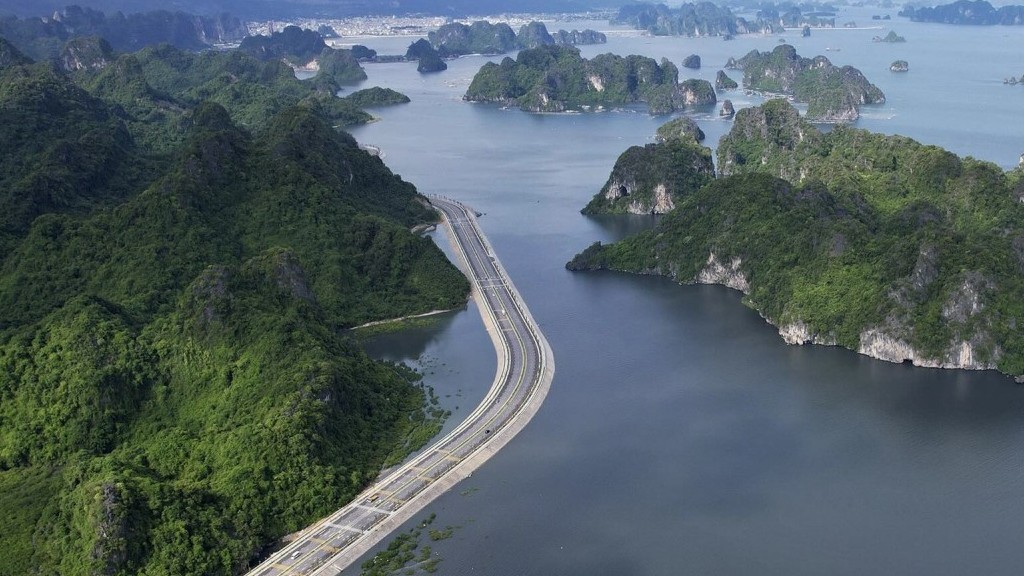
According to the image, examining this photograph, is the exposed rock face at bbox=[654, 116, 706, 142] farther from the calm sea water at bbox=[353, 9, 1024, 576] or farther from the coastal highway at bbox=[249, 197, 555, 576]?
the coastal highway at bbox=[249, 197, 555, 576]

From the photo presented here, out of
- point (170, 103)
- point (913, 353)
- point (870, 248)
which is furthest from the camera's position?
point (170, 103)

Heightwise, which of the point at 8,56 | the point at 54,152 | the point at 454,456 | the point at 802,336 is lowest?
the point at 454,456

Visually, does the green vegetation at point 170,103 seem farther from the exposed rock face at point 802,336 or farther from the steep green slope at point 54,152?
the exposed rock face at point 802,336

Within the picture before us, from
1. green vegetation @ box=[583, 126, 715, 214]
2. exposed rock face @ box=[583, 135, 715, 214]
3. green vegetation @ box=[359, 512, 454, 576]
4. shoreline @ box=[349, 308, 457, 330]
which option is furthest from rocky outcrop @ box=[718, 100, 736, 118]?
green vegetation @ box=[359, 512, 454, 576]

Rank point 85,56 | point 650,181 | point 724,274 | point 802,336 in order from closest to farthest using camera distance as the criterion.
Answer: point 802,336, point 724,274, point 650,181, point 85,56

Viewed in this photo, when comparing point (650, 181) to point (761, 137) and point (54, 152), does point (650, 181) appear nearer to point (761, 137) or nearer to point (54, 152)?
point (761, 137)

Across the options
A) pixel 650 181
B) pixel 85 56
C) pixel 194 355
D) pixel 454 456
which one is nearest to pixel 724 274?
pixel 650 181

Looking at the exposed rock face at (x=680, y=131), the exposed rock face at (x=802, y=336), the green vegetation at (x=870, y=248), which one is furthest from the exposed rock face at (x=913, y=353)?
the exposed rock face at (x=680, y=131)
